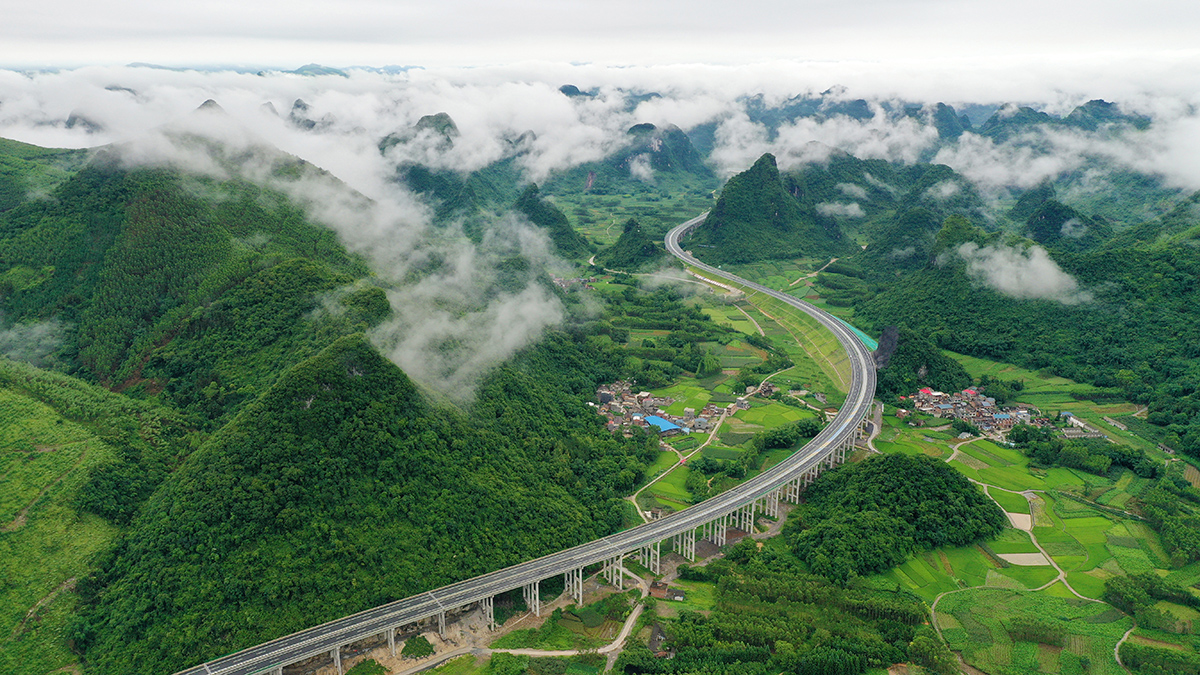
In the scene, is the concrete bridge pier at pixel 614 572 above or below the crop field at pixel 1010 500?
below

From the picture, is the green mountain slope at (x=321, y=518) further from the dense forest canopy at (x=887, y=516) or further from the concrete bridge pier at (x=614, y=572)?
the dense forest canopy at (x=887, y=516)

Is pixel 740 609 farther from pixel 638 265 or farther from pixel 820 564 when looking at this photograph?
pixel 638 265

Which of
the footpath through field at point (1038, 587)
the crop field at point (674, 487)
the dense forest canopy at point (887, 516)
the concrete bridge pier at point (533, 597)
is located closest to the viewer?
the footpath through field at point (1038, 587)

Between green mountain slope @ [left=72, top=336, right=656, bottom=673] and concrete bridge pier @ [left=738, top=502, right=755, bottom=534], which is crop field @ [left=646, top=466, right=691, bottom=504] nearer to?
concrete bridge pier @ [left=738, top=502, right=755, bottom=534]

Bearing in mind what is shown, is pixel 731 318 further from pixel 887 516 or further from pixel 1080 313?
pixel 887 516

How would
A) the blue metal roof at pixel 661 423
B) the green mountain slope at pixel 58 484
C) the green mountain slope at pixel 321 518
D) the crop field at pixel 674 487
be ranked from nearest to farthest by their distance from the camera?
the green mountain slope at pixel 321 518, the green mountain slope at pixel 58 484, the crop field at pixel 674 487, the blue metal roof at pixel 661 423

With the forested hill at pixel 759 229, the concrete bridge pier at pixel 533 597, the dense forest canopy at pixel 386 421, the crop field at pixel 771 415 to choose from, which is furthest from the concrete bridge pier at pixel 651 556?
the forested hill at pixel 759 229

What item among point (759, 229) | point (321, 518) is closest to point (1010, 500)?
point (321, 518)
